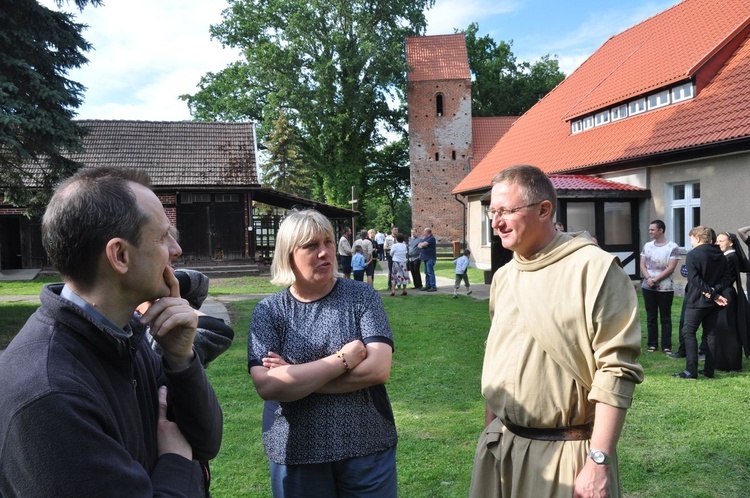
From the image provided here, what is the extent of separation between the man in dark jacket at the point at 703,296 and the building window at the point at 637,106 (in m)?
11.8

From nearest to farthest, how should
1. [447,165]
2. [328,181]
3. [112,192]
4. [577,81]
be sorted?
[112,192], [577,81], [447,165], [328,181]

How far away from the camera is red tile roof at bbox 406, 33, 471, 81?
36.8 metres

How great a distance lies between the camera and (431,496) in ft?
13.7

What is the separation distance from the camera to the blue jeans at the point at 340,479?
99.7 inches

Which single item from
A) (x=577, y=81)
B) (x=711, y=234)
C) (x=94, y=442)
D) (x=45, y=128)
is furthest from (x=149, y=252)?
(x=577, y=81)

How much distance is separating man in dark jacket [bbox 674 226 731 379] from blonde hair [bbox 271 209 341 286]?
5821 millimetres

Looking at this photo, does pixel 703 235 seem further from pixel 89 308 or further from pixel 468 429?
pixel 89 308

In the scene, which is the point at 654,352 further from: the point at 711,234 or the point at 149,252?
the point at 149,252

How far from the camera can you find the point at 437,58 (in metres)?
37.9

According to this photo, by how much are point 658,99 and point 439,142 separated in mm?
20459

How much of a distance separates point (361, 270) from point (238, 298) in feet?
11.4

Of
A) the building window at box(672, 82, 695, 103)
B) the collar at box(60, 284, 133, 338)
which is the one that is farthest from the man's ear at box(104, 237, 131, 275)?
the building window at box(672, 82, 695, 103)

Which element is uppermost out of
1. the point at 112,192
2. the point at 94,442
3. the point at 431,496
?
the point at 112,192

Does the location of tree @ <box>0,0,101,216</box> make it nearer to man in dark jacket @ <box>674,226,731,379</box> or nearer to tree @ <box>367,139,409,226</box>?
man in dark jacket @ <box>674,226,731,379</box>
